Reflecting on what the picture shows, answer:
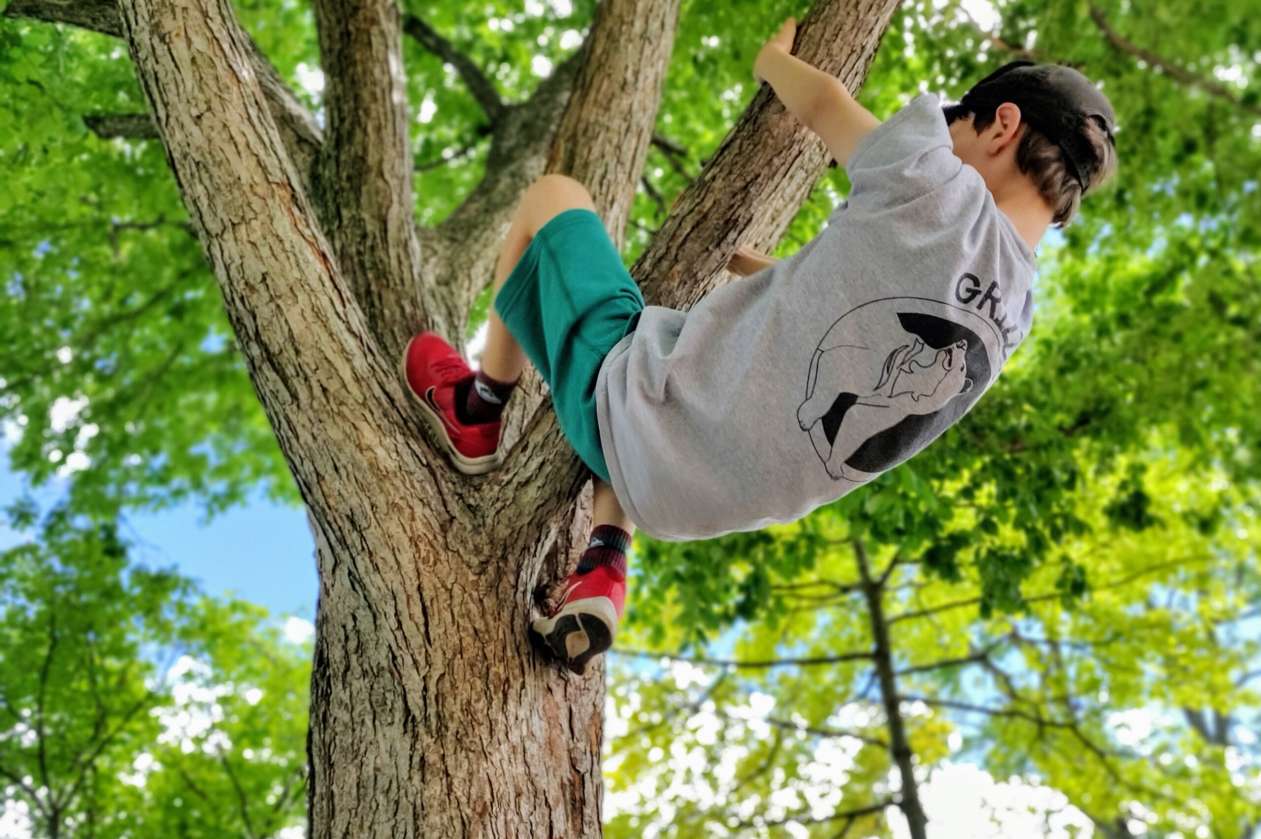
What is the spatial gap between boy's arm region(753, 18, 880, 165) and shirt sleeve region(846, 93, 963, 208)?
93 millimetres

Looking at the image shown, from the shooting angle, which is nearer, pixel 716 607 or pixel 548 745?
pixel 548 745

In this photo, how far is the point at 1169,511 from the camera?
6891 millimetres

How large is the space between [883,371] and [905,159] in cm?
36

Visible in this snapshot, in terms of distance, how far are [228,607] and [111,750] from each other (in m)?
1.22

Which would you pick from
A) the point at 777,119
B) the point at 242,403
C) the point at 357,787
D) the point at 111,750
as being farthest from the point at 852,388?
the point at 242,403

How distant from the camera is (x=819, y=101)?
6.76ft

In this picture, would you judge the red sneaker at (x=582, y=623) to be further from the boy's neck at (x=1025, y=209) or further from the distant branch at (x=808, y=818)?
the distant branch at (x=808, y=818)

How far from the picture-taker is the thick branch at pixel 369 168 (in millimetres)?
3148

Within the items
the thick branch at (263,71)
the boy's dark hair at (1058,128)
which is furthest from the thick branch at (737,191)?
the thick branch at (263,71)

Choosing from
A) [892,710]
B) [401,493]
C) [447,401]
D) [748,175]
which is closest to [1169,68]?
[892,710]

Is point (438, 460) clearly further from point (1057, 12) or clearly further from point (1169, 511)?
point (1169, 511)

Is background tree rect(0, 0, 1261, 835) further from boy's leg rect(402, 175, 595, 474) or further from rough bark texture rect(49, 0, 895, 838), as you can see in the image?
boy's leg rect(402, 175, 595, 474)

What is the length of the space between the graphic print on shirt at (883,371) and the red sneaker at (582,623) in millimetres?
574

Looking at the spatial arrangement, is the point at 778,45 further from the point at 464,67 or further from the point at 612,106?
the point at 464,67
